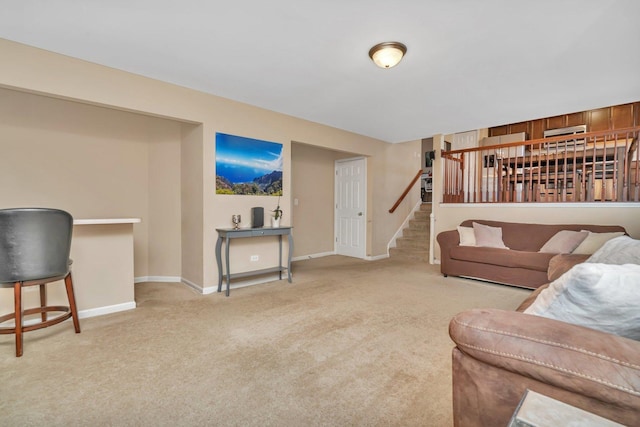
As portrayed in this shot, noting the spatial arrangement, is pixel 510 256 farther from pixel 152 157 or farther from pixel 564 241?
pixel 152 157

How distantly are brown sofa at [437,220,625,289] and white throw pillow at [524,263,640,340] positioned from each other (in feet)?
10.3

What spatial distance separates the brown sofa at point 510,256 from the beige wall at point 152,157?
2.62 metres

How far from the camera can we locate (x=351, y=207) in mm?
6082

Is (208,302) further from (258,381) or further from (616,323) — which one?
(616,323)

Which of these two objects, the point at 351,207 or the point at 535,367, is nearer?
the point at 535,367

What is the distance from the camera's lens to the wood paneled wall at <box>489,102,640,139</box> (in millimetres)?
5836

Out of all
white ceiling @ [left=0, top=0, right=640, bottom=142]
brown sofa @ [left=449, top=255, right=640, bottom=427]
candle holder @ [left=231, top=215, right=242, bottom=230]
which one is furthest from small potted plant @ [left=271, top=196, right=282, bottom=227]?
brown sofa @ [left=449, top=255, right=640, bottom=427]

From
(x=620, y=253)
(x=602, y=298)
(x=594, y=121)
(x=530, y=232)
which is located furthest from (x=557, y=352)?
(x=594, y=121)

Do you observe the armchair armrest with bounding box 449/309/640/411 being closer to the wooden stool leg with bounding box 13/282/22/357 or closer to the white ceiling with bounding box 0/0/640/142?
the white ceiling with bounding box 0/0/640/142

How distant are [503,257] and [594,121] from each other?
4.93 meters

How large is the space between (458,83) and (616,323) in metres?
3.01

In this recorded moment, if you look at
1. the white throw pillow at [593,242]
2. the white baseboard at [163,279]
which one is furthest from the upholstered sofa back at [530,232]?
the white baseboard at [163,279]

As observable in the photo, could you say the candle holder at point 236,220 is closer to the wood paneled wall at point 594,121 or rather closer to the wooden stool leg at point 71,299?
the wooden stool leg at point 71,299

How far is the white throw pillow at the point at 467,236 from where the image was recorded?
4379 millimetres
